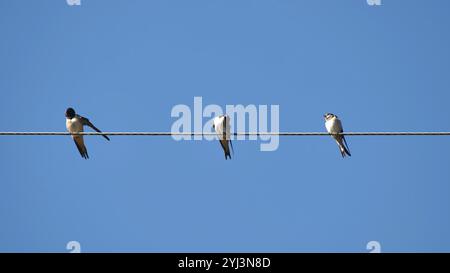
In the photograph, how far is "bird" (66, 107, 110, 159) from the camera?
481 inches

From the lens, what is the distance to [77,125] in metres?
12.3

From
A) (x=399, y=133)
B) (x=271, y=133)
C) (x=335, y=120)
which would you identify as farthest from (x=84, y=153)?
(x=399, y=133)

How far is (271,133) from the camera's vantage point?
8922 millimetres

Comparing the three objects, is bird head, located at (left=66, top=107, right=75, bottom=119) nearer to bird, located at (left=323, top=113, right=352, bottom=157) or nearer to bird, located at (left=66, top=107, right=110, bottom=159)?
bird, located at (left=66, top=107, right=110, bottom=159)

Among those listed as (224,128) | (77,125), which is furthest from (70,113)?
(224,128)

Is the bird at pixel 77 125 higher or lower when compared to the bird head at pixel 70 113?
lower

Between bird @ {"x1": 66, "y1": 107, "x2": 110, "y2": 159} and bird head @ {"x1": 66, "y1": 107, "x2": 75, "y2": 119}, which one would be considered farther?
bird head @ {"x1": 66, "y1": 107, "x2": 75, "y2": 119}

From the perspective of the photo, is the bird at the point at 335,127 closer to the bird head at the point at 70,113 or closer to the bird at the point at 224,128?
the bird at the point at 224,128

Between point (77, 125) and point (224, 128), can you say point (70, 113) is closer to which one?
point (77, 125)

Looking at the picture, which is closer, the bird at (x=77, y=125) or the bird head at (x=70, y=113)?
the bird at (x=77, y=125)

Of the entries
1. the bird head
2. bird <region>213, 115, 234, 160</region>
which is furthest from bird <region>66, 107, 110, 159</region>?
bird <region>213, 115, 234, 160</region>

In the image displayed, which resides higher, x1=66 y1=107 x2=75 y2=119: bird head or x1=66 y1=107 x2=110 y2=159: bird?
x1=66 y1=107 x2=75 y2=119: bird head

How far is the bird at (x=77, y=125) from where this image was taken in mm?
12219

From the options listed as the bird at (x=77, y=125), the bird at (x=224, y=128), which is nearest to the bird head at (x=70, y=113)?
the bird at (x=77, y=125)
